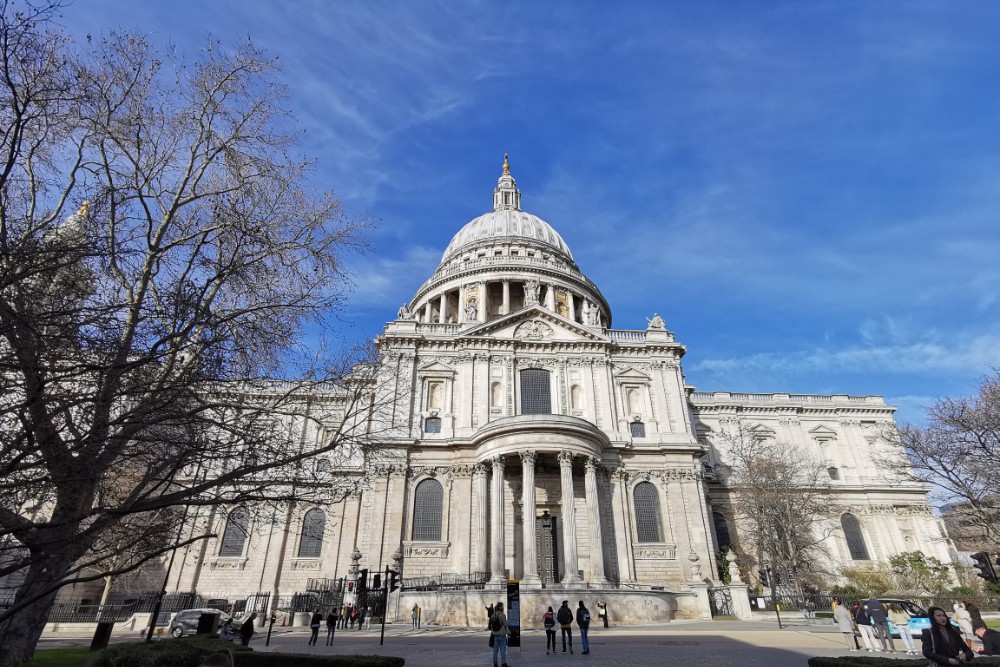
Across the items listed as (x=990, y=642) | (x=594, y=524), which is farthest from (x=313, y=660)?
(x=594, y=524)

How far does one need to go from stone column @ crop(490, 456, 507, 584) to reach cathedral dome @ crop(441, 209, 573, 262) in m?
28.8

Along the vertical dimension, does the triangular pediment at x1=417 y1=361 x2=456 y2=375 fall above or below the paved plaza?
above

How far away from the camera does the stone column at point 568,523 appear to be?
25109 millimetres

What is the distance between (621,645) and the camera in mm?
15836

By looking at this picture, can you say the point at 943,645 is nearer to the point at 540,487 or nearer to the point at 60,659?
the point at 60,659

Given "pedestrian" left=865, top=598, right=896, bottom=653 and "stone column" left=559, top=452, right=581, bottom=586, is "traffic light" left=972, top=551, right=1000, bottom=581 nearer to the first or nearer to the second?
"pedestrian" left=865, top=598, right=896, bottom=653

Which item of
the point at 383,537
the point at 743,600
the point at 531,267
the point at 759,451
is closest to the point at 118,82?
the point at 383,537

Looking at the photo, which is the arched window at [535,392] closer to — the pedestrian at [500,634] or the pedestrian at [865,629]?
the pedestrian at [865,629]

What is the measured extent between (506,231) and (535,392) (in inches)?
978

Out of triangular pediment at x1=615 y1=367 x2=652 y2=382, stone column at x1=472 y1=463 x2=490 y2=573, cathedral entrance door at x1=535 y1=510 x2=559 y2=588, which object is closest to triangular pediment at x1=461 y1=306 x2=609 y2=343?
triangular pediment at x1=615 y1=367 x2=652 y2=382

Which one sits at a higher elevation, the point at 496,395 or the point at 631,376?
the point at 631,376

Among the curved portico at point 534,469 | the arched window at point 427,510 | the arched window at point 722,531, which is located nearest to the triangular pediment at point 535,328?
the curved portico at point 534,469

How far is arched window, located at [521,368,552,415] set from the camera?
3356cm

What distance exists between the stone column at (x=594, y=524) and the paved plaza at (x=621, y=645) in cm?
427
